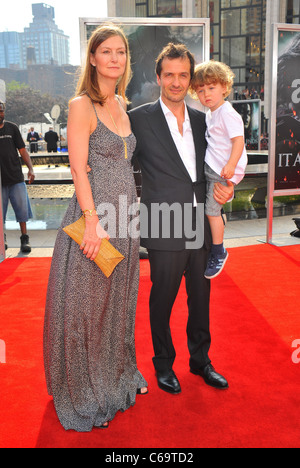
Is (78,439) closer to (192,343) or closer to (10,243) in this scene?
(192,343)

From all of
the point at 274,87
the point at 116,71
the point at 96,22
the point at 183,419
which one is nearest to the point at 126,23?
the point at 96,22

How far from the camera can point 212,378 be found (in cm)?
241

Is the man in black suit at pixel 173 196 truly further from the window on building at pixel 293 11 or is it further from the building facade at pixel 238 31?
→ the window on building at pixel 293 11

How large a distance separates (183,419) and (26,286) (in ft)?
8.21

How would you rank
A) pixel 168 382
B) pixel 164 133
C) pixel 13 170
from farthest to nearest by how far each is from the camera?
pixel 13 170, pixel 168 382, pixel 164 133

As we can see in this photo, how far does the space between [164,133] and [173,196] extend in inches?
12.1

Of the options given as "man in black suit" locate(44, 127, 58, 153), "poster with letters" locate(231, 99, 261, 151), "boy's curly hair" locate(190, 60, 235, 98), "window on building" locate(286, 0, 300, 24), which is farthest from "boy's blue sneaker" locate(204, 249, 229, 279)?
"window on building" locate(286, 0, 300, 24)

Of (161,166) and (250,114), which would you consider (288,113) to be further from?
(250,114)

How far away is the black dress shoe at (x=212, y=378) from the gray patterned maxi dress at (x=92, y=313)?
1.66 ft

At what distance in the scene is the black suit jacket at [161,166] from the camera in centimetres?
214

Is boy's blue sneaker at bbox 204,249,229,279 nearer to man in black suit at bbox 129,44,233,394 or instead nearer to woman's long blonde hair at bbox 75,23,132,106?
man in black suit at bbox 129,44,233,394

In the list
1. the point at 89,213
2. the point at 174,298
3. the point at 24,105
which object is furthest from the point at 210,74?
the point at 24,105

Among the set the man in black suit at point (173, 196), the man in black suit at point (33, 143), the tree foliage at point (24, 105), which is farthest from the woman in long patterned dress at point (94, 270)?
the tree foliage at point (24, 105)

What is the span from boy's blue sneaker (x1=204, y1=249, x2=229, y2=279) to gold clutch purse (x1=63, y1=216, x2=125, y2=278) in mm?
575
